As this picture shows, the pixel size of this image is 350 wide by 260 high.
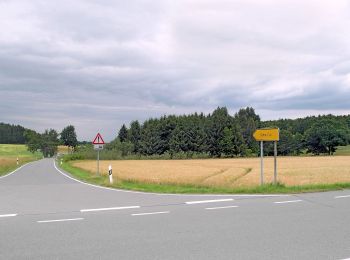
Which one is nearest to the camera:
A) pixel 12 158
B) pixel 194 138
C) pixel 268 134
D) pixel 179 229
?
pixel 179 229

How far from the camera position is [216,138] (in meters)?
116

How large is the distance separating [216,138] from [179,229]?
357 ft

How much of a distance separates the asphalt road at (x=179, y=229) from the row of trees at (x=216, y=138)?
339 feet

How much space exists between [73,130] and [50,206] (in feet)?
598

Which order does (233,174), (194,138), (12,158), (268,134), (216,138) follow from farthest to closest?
(194,138) < (216,138) < (12,158) < (233,174) < (268,134)

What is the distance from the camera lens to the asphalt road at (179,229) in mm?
6074

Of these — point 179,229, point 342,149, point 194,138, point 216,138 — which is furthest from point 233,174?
point 342,149

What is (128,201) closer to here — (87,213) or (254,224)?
(87,213)

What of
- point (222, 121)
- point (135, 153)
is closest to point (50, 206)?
point (222, 121)

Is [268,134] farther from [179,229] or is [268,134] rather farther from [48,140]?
[48,140]

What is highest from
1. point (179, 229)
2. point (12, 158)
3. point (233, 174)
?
point (179, 229)

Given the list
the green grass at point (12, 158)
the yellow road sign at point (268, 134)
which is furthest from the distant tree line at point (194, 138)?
the yellow road sign at point (268, 134)

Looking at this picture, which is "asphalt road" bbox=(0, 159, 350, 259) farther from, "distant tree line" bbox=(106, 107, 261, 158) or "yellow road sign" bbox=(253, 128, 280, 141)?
"distant tree line" bbox=(106, 107, 261, 158)

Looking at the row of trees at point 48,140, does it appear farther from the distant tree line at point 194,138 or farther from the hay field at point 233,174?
the hay field at point 233,174
